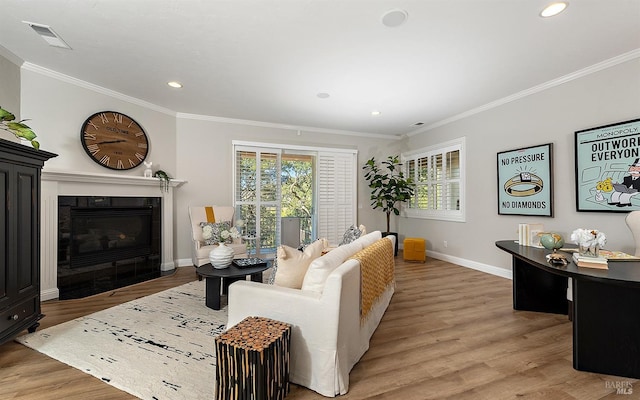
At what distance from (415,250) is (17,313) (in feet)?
17.4

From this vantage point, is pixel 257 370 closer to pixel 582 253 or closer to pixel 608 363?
pixel 608 363

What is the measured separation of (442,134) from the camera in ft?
18.0

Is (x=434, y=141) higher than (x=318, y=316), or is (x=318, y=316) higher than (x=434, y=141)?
(x=434, y=141)

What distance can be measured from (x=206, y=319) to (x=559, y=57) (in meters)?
4.64

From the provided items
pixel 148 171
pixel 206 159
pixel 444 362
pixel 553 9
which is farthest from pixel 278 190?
pixel 553 9

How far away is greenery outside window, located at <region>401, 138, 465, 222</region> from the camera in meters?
5.18

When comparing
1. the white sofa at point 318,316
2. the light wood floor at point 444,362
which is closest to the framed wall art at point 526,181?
the light wood floor at point 444,362

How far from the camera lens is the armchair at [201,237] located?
13.5ft

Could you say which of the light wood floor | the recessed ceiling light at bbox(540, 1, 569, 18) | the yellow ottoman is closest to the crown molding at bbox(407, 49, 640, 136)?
the recessed ceiling light at bbox(540, 1, 569, 18)

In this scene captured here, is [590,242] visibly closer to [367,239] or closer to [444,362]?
[444,362]

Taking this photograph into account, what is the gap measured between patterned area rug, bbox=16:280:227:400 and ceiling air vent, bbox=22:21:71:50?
2717 millimetres

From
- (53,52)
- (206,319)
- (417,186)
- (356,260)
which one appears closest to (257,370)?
(356,260)

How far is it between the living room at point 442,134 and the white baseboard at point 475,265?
0.06 feet

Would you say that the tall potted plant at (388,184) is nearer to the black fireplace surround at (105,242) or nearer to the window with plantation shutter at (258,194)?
the window with plantation shutter at (258,194)
